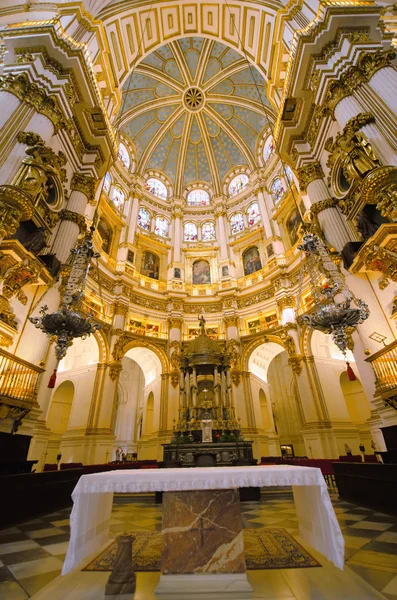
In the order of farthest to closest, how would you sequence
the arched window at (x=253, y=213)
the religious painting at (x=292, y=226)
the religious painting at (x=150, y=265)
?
1. the arched window at (x=253, y=213)
2. the religious painting at (x=150, y=265)
3. the religious painting at (x=292, y=226)

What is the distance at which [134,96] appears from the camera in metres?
20.5

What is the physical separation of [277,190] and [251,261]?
17.2 ft

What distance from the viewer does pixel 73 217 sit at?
952cm

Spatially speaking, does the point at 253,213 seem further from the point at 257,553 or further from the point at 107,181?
the point at 257,553

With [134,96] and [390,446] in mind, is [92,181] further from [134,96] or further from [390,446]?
[134,96]

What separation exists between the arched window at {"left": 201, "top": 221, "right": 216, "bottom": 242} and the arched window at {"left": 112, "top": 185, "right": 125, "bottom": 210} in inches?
262

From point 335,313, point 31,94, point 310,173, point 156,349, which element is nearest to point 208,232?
point 156,349

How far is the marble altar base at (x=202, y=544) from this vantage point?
238 centimetres

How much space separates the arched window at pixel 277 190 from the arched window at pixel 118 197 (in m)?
10.9

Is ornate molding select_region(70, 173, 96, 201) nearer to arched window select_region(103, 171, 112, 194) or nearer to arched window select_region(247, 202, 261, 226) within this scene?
arched window select_region(103, 171, 112, 194)

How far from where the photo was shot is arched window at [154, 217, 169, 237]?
70.5 feet

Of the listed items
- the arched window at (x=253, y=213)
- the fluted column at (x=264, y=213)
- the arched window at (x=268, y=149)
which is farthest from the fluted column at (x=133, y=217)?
the arched window at (x=268, y=149)

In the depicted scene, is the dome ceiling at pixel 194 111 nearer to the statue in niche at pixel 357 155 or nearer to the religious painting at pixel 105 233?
the religious painting at pixel 105 233

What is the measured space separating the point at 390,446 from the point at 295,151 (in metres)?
11.1
